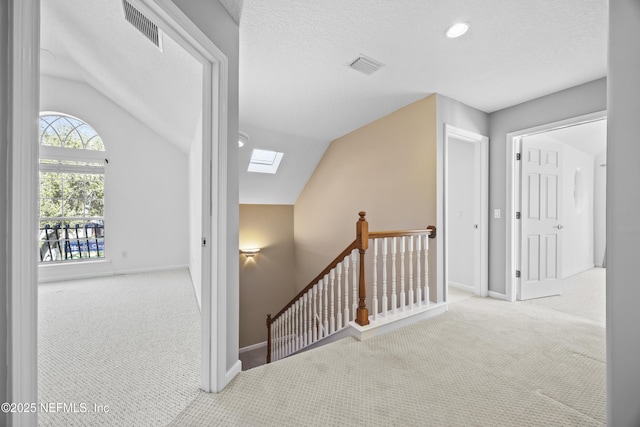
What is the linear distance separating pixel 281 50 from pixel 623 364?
2.51 m

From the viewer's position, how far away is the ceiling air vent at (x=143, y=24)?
1.87m

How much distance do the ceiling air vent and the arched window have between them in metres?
3.28

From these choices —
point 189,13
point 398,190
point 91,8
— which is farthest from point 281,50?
point 398,190

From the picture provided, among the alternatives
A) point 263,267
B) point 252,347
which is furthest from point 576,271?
point 252,347

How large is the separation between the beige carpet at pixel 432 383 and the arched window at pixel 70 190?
171 inches

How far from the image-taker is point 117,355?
1979 mm

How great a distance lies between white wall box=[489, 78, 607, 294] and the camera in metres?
2.75

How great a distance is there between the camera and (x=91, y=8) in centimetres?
206

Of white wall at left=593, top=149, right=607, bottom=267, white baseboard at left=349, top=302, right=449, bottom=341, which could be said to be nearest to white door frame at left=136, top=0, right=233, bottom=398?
white baseboard at left=349, top=302, right=449, bottom=341

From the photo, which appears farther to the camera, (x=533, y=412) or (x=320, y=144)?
(x=320, y=144)

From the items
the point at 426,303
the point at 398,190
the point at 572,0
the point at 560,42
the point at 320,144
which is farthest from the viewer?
the point at 320,144

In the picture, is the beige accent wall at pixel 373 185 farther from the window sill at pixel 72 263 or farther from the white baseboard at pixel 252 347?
the window sill at pixel 72 263

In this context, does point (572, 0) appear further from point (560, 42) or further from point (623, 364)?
point (623, 364)

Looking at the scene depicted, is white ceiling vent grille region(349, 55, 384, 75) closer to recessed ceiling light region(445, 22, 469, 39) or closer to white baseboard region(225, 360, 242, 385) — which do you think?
recessed ceiling light region(445, 22, 469, 39)
